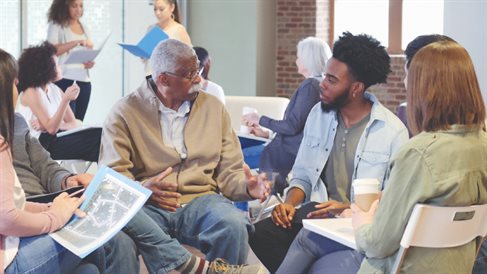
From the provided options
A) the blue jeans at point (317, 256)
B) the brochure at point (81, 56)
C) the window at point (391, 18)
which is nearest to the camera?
the blue jeans at point (317, 256)

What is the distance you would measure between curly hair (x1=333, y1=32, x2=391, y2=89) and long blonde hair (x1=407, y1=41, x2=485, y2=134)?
4.04ft

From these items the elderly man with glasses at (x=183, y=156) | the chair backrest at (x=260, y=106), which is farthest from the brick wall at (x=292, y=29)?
the elderly man with glasses at (x=183, y=156)

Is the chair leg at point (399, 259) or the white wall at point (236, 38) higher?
the white wall at point (236, 38)

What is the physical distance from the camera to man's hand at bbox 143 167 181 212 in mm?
4168

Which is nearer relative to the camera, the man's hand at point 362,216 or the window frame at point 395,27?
the man's hand at point 362,216

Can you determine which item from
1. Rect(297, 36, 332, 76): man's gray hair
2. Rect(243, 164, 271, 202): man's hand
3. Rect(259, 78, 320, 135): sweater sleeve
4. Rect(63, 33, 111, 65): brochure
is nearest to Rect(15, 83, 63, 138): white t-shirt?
Rect(63, 33, 111, 65): brochure

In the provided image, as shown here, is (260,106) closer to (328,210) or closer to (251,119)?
(251,119)

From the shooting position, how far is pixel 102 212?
349cm

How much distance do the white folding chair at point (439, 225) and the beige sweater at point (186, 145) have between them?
150 cm

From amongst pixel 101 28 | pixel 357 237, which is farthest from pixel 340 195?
pixel 101 28

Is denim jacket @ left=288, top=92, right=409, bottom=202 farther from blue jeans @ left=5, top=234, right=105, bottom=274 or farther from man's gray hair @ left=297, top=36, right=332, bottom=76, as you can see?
man's gray hair @ left=297, top=36, right=332, bottom=76

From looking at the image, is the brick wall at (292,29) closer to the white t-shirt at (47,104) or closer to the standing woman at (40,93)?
the white t-shirt at (47,104)

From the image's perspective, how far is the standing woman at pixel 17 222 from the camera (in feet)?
10.6

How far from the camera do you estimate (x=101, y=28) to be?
9977mm
